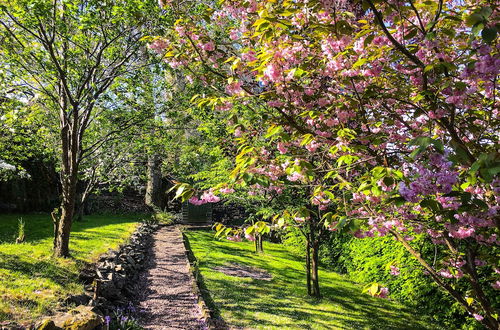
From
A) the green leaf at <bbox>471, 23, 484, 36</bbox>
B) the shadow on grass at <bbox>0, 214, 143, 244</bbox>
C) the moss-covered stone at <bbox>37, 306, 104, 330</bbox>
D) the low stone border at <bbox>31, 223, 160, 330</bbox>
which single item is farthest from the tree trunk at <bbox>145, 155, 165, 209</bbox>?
the green leaf at <bbox>471, 23, 484, 36</bbox>

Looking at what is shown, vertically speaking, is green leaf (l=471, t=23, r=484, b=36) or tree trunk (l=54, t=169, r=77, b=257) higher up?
green leaf (l=471, t=23, r=484, b=36)

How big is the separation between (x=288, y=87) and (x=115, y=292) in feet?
17.6

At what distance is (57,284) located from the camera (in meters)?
5.87

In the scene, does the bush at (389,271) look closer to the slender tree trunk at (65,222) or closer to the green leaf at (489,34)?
the green leaf at (489,34)

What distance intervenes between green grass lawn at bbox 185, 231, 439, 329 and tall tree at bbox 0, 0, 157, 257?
4.05 metres

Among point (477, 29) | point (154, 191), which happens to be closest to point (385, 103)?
point (477, 29)

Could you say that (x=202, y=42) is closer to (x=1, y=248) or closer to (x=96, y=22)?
(x=96, y=22)

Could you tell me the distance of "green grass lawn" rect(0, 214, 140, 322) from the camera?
15.8ft

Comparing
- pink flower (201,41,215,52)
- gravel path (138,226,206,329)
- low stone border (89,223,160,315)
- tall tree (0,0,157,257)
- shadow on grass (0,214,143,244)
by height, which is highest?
tall tree (0,0,157,257)

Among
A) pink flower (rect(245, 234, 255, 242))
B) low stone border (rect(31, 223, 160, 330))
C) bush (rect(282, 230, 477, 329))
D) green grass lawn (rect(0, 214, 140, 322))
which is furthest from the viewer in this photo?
bush (rect(282, 230, 477, 329))

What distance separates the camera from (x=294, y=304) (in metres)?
7.31

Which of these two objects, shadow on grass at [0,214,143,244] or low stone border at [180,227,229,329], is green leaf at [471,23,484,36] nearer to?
low stone border at [180,227,229,329]

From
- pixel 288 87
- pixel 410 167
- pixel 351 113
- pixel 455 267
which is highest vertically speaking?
pixel 288 87

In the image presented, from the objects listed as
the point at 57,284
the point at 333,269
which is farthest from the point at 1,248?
the point at 333,269
